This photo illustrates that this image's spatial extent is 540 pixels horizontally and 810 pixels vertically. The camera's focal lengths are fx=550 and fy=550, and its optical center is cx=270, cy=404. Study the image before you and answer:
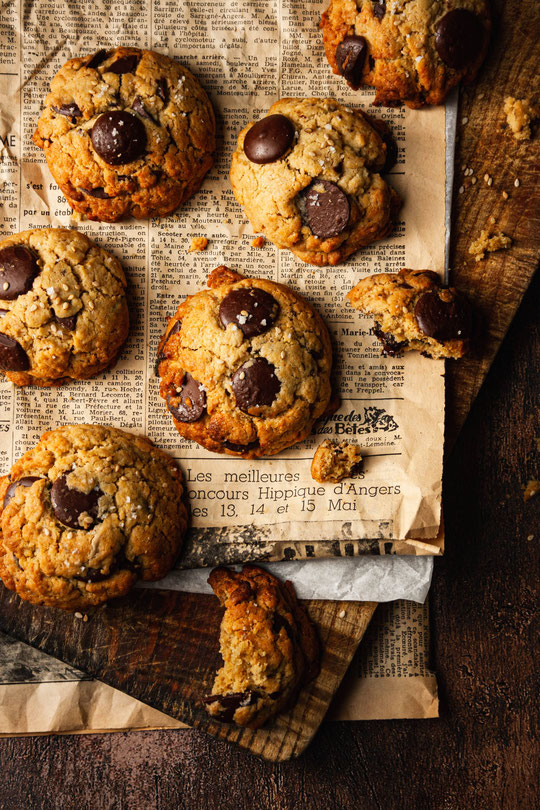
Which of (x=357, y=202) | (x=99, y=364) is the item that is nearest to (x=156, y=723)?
(x=99, y=364)

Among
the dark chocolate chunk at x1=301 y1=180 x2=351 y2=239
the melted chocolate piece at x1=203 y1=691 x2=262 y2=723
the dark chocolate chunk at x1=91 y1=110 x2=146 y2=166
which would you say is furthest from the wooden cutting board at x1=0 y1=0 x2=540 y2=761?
the dark chocolate chunk at x1=91 y1=110 x2=146 y2=166

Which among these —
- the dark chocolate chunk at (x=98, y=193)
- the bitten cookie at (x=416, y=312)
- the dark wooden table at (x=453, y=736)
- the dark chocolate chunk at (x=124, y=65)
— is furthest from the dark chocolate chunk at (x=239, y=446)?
the dark chocolate chunk at (x=124, y=65)

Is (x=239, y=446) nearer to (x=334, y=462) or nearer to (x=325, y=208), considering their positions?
(x=334, y=462)

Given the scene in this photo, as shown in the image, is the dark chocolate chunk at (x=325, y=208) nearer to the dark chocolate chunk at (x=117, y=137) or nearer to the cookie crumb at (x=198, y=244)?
the cookie crumb at (x=198, y=244)

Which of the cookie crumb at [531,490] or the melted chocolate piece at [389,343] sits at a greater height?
the melted chocolate piece at [389,343]

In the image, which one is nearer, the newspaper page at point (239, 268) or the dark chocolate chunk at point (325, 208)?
the dark chocolate chunk at point (325, 208)

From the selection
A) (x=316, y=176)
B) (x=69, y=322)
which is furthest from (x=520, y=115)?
(x=69, y=322)

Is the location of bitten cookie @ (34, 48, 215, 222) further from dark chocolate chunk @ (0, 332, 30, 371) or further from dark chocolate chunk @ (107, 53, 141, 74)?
dark chocolate chunk @ (0, 332, 30, 371)

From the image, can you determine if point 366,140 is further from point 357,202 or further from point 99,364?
point 99,364
